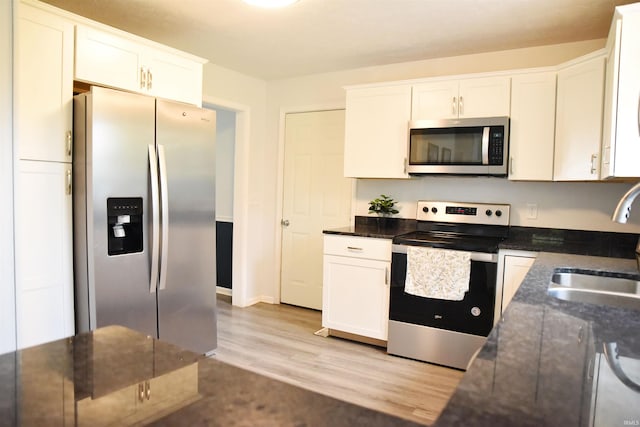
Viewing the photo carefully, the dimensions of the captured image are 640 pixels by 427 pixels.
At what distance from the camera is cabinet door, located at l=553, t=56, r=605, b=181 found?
2578mm

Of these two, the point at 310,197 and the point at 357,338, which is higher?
the point at 310,197

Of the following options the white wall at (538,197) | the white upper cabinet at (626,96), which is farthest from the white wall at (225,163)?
the white upper cabinet at (626,96)

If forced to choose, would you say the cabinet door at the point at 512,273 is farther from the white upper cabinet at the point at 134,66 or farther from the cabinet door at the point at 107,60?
the cabinet door at the point at 107,60

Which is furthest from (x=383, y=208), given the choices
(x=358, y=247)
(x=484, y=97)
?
(x=484, y=97)

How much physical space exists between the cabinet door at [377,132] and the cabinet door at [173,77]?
125cm

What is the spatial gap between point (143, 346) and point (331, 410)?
450 millimetres

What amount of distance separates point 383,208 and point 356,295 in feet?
2.67

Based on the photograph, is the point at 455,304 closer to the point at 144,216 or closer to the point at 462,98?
the point at 462,98

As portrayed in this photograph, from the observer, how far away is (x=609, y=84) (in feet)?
7.64

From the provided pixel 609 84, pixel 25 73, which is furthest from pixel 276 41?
pixel 609 84

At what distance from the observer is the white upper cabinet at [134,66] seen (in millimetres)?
2410

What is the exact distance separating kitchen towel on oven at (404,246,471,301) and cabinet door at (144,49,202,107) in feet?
6.20

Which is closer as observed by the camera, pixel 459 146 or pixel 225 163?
pixel 459 146

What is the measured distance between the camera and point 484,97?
10.0ft
